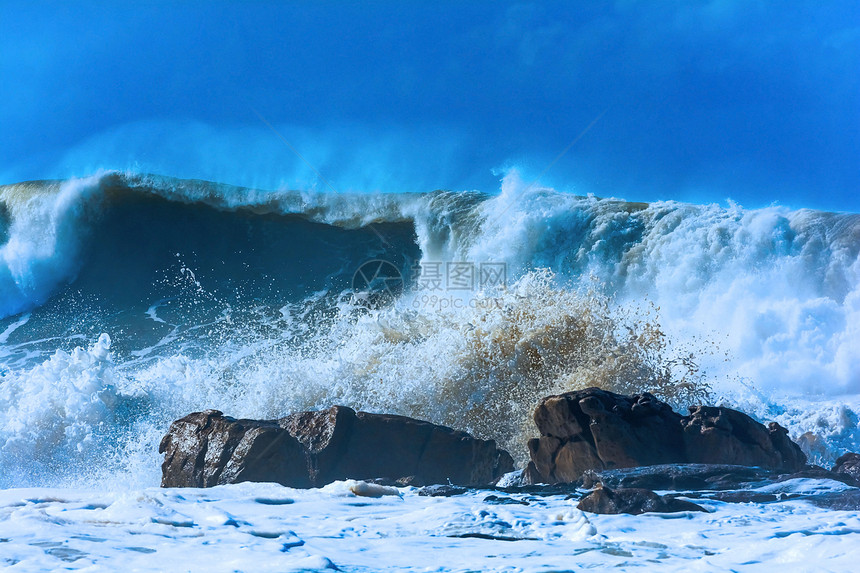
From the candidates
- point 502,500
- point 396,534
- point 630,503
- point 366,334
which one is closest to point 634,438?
point 502,500

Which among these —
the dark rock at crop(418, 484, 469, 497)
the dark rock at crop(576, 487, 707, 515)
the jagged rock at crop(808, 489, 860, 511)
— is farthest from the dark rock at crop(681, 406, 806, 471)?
the dark rock at crop(418, 484, 469, 497)

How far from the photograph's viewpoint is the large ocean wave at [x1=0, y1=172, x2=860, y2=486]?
7543 millimetres

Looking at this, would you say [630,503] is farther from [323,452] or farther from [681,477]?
[323,452]

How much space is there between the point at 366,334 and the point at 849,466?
5.21 metres

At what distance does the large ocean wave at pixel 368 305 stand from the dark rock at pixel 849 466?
2.34 meters

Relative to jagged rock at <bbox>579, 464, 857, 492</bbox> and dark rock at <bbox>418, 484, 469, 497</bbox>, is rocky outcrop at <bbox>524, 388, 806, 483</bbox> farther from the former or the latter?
dark rock at <bbox>418, 484, 469, 497</bbox>

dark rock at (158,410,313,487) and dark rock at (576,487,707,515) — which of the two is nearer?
dark rock at (576,487,707,515)

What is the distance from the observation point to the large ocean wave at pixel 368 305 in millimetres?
7543

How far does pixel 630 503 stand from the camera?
12.0ft

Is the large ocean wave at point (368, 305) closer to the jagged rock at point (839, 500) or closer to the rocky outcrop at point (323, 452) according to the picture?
the rocky outcrop at point (323, 452)

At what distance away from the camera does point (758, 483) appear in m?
4.23

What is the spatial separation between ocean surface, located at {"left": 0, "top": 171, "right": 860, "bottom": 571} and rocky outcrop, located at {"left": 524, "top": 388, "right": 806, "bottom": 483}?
921 mm

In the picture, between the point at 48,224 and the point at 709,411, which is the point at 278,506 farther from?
the point at 48,224

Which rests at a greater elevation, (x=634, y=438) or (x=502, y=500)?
(x=634, y=438)
